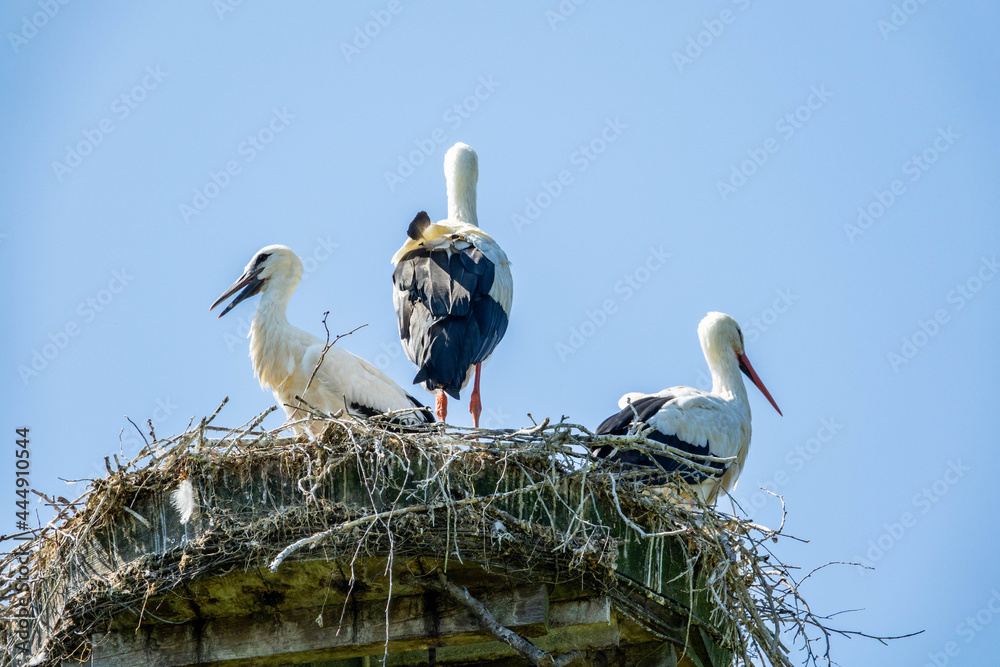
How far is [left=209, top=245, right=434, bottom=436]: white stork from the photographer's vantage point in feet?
20.7

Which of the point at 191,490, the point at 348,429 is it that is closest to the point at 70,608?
the point at 191,490

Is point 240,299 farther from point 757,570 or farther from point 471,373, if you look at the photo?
point 757,570

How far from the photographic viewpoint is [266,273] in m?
6.96

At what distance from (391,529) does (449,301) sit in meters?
1.93

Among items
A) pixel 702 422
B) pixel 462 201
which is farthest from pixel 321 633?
pixel 462 201

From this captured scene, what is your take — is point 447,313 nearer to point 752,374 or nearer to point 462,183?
point 462,183

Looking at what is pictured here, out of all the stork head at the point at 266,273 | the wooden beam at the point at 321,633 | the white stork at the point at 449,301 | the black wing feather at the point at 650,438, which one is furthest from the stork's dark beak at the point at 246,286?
the wooden beam at the point at 321,633

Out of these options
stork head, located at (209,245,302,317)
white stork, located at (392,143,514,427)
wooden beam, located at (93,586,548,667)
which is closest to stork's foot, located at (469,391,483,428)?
white stork, located at (392,143,514,427)

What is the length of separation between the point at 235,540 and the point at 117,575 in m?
0.42

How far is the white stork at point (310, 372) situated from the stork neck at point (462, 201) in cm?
119

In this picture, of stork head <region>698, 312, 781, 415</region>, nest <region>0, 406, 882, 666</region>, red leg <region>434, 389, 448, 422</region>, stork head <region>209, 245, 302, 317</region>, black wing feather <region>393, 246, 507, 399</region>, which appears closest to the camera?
nest <region>0, 406, 882, 666</region>

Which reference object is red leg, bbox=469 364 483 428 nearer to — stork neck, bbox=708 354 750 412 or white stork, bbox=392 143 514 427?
white stork, bbox=392 143 514 427

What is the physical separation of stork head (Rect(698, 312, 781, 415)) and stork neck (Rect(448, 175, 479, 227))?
156 cm

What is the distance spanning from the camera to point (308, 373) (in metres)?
6.33
